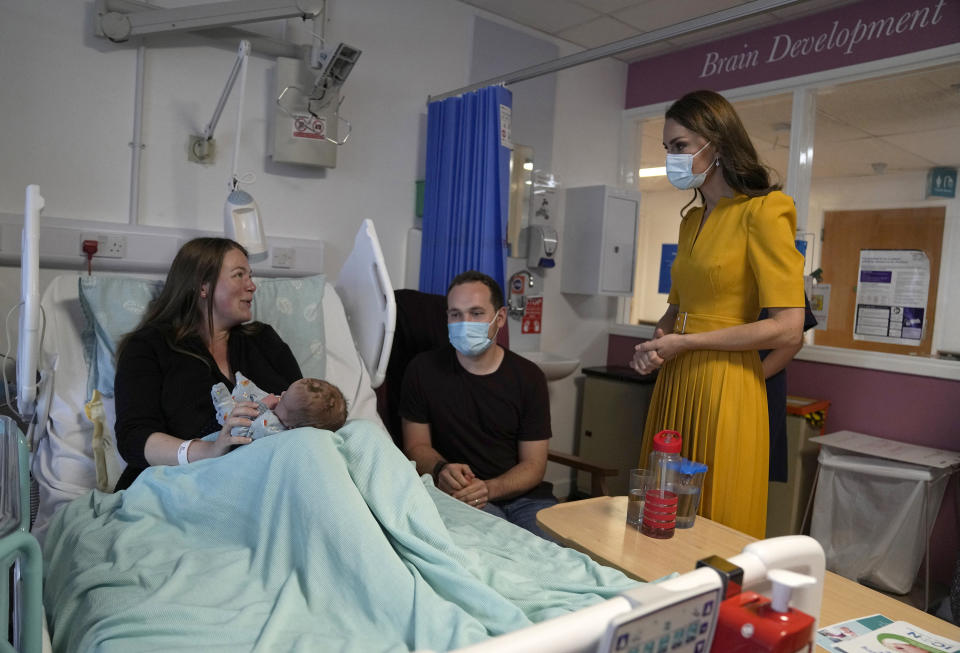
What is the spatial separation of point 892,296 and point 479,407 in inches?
91.3

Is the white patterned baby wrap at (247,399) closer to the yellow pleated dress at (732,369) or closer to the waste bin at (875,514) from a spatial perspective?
the yellow pleated dress at (732,369)

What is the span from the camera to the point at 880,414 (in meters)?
3.32

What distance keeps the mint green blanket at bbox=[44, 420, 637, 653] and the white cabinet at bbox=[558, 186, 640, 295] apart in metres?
2.70

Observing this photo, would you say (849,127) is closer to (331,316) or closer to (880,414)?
(880,414)

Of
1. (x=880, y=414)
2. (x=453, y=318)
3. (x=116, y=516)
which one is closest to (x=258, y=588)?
(x=116, y=516)

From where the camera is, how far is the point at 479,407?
2.34m

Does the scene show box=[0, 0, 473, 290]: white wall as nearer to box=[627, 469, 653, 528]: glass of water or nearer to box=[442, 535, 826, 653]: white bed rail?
box=[627, 469, 653, 528]: glass of water

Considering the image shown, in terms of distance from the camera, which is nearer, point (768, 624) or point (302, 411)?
point (768, 624)

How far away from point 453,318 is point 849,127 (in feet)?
8.80

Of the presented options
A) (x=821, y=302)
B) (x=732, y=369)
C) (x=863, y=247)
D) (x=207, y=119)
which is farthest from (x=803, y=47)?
(x=207, y=119)

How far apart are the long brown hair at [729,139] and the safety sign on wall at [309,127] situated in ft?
5.54

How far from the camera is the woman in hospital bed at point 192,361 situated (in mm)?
1871

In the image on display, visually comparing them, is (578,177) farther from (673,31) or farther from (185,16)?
(185,16)

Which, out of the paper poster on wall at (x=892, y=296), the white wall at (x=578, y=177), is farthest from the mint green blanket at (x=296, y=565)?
the white wall at (x=578, y=177)
